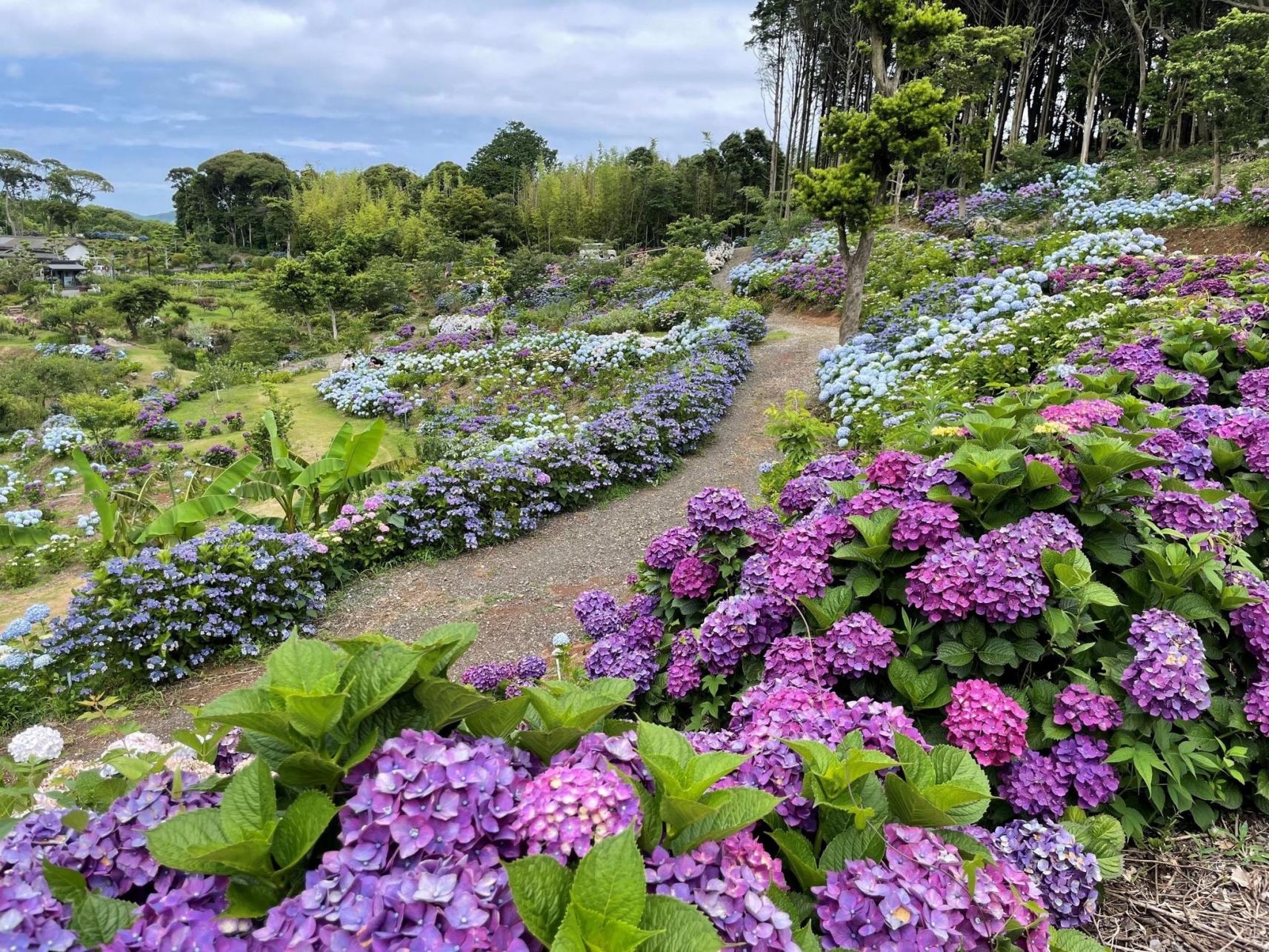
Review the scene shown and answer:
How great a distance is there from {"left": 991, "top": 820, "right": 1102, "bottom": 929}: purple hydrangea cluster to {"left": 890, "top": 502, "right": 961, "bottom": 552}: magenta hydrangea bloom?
964 mm

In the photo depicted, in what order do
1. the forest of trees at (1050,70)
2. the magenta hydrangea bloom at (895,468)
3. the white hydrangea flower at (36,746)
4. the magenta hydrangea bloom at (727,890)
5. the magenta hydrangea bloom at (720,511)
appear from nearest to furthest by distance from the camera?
the magenta hydrangea bloom at (727,890)
the white hydrangea flower at (36,746)
the magenta hydrangea bloom at (895,468)
the magenta hydrangea bloom at (720,511)
the forest of trees at (1050,70)

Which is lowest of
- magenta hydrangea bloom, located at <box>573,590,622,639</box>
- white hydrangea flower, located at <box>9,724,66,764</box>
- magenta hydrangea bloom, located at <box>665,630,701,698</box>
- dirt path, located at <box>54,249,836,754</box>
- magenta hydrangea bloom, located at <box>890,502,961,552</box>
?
dirt path, located at <box>54,249,836,754</box>

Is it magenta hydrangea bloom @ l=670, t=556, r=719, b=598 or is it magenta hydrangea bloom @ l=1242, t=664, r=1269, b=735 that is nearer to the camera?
magenta hydrangea bloom @ l=1242, t=664, r=1269, b=735

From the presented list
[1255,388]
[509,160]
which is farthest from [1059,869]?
[509,160]

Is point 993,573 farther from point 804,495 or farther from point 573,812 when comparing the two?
point 573,812

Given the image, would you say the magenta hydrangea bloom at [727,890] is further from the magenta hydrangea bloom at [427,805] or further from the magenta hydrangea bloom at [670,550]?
the magenta hydrangea bloom at [670,550]

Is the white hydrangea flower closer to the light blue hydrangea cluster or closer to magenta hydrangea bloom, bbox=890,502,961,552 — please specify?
magenta hydrangea bloom, bbox=890,502,961,552

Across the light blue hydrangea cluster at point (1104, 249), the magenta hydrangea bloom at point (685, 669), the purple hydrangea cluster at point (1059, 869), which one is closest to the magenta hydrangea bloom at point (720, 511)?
the magenta hydrangea bloom at point (685, 669)

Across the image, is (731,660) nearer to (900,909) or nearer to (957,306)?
(900,909)

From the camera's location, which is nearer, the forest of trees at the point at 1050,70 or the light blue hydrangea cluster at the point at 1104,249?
the light blue hydrangea cluster at the point at 1104,249

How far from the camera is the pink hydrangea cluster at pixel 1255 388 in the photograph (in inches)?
158

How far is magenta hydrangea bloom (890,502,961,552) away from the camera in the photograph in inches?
99.8

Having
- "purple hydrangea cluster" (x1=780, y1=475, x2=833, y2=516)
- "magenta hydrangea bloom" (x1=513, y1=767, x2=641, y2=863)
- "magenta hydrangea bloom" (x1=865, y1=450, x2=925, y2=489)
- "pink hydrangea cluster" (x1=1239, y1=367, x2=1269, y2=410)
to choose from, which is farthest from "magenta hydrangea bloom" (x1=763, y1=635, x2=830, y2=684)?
"pink hydrangea cluster" (x1=1239, y1=367, x2=1269, y2=410)

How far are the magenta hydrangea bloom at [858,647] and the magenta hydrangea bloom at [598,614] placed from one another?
1494 mm
